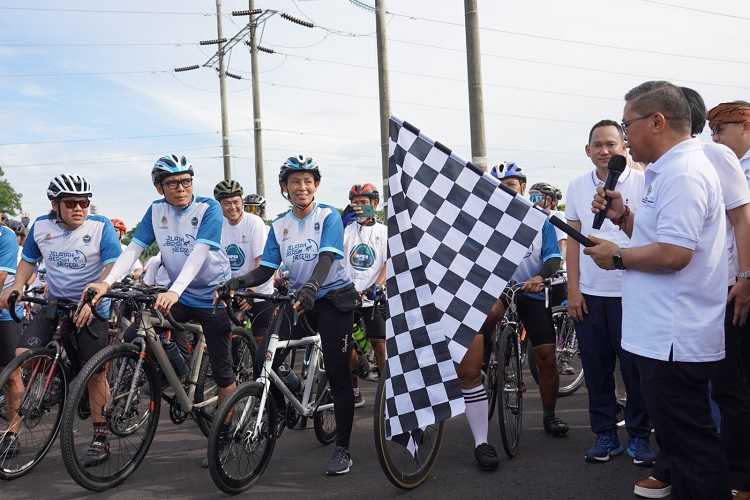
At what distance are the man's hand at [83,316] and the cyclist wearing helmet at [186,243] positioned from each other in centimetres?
32

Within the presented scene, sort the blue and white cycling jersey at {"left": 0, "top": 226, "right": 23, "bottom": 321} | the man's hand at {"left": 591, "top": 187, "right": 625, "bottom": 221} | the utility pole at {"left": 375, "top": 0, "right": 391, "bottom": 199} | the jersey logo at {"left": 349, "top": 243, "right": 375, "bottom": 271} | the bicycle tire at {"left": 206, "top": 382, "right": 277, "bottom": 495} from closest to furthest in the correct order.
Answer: the man's hand at {"left": 591, "top": 187, "right": 625, "bottom": 221} < the bicycle tire at {"left": 206, "top": 382, "right": 277, "bottom": 495} < the blue and white cycling jersey at {"left": 0, "top": 226, "right": 23, "bottom": 321} < the jersey logo at {"left": 349, "top": 243, "right": 375, "bottom": 271} < the utility pole at {"left": 375, "top": 0, "right": 391, "bottom": 199}

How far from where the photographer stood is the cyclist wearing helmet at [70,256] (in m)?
5.06

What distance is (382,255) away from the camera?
739 centimetres

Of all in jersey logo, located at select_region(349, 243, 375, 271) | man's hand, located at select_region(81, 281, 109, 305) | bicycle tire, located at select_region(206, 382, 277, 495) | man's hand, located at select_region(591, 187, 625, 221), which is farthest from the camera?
jersey logo, located at select_region(349, 243, 375, 271)

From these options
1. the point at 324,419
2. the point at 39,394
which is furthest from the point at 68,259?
the point at 324,419

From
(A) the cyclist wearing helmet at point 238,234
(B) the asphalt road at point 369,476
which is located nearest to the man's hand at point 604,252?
(B) the asphalt road at point 369,476

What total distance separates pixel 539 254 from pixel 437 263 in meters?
2.09

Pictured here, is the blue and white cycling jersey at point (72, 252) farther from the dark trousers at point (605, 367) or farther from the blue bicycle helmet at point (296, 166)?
the dark trousers at point (605, 367)

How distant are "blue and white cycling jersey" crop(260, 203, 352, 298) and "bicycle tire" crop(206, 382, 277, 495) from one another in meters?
0.85

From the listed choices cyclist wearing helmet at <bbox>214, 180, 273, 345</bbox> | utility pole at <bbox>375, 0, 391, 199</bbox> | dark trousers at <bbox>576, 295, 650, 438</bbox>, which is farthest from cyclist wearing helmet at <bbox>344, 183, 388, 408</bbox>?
utility pole at <bbox>375, 0, 391, 199</bbox>

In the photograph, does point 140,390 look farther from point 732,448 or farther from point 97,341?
point 732,448

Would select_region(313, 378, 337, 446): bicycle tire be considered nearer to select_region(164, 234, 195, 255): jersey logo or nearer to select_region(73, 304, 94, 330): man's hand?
select_region(164, 234, 195, 255): jersey logo

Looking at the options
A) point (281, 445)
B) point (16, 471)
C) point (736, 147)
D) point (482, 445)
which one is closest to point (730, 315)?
point (736, 147)

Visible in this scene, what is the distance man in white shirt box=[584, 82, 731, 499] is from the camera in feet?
9.20
